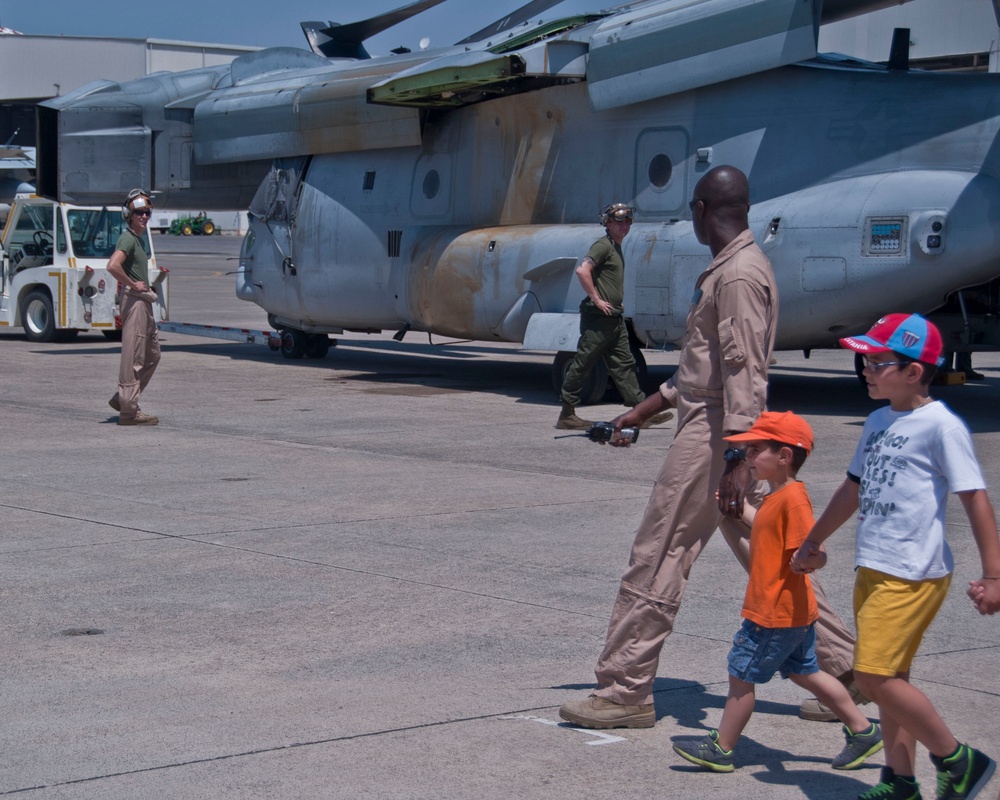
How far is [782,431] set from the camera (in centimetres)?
432

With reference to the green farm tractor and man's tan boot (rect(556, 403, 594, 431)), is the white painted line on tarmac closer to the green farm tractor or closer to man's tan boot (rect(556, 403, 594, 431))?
man's tan boot (rect(556, 403, 594, 431))

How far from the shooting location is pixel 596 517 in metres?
8.37

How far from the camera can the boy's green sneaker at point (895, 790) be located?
3.93m

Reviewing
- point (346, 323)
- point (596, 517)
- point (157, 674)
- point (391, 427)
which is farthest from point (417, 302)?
point (157, 674)

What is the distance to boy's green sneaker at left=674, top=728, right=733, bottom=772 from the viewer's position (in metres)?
4.29

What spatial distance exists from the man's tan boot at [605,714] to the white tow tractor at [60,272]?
1557cm

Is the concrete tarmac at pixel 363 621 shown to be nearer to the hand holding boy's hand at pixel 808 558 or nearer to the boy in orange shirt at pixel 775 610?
the boy in orange shirt at pixel 775 610

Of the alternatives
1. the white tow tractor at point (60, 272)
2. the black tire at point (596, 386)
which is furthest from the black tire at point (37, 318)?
the black tire at point (596, 386)

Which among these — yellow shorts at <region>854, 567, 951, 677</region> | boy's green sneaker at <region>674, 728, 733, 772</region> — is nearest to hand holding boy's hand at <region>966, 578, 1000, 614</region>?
yellow shorts at <region>854, 567, 951, 677</region>

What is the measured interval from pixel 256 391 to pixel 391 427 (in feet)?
10.6

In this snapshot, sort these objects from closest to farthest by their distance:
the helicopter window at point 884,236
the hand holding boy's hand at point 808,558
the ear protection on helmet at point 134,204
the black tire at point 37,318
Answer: the hand holding boy's hand at point 808,558 → the helicopter window at point 884,236 → the ear protection on helmet at point 134,204 → the black tire at point 37,318

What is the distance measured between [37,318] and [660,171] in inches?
448

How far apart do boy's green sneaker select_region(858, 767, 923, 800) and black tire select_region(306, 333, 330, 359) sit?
598 inches

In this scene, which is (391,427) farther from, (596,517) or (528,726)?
(528,726)
